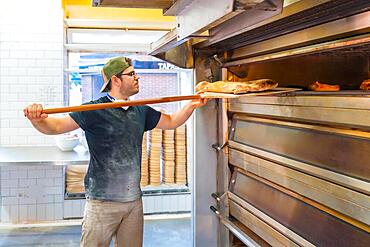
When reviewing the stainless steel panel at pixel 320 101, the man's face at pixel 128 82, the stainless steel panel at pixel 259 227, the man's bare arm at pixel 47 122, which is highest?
the man's face at pixel 128 82

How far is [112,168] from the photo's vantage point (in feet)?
8.66

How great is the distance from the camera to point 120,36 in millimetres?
5422

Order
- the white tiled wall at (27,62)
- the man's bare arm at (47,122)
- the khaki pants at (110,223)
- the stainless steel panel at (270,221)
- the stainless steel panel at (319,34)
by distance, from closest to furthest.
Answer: the stainless steel panel at (319,34), the stainless steel panel at (270,221), the man's bare arm at (47,122), the khaki pants at (110,223), the white tiled wall at (27,62)

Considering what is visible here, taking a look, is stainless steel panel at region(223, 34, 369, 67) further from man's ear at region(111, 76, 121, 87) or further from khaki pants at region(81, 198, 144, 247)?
khaki pants at region(81, 198, 144, 247)

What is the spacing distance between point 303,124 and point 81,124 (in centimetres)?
147

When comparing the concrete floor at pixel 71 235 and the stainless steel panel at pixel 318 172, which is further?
the concrete floor at pixel 71 235

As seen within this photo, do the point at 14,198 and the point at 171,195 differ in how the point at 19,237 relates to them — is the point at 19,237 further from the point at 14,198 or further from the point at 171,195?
the point at 171,195

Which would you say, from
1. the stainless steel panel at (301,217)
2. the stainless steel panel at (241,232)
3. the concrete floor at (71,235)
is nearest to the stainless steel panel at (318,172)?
the stainless steel panel at (301,217)

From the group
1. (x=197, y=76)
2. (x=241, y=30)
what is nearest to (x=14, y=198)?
(x=197, y=76)

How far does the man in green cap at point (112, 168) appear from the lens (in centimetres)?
263

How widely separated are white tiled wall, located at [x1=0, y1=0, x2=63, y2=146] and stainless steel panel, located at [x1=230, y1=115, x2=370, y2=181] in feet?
11.1

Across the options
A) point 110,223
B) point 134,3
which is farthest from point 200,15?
point 110,223

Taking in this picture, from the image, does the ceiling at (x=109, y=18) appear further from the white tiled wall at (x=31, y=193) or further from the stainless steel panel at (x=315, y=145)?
the stainless steel panel at (x=315, y=145)

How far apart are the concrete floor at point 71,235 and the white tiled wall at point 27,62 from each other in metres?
1.04
